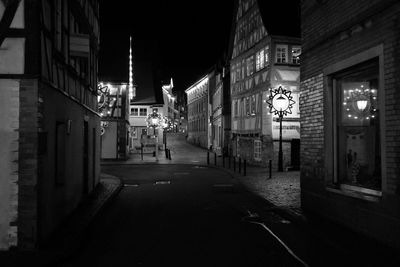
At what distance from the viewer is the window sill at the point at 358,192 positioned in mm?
7969

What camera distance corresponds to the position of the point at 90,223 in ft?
31.9

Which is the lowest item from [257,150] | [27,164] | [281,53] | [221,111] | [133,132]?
[257,150]

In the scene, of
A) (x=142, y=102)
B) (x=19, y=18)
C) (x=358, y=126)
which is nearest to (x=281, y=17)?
(x=358, y=126)

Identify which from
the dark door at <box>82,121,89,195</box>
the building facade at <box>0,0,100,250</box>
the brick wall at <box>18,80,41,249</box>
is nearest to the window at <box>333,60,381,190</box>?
the building facade at <box>0,0,100,250</box>

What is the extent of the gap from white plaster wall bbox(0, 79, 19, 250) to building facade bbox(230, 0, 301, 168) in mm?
19482

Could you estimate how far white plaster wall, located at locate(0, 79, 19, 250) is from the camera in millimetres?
7074

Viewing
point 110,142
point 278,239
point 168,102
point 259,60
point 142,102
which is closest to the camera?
point 278,239

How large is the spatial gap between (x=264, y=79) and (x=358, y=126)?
18.4 metres

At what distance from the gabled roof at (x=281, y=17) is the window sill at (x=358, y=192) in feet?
61.6

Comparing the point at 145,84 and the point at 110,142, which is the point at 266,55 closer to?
the point at 110,142

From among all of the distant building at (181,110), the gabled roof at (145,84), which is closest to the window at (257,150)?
the gabled roof at (145,84)

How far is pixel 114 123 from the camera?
36.9 m

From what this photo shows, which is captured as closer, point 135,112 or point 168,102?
point 135,112

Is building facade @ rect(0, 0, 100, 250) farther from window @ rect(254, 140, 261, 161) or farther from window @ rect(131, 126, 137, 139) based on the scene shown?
window @ rect(131, 126, 137, 139)
